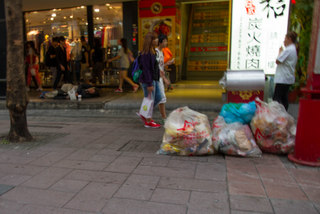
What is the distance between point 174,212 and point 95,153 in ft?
6.75

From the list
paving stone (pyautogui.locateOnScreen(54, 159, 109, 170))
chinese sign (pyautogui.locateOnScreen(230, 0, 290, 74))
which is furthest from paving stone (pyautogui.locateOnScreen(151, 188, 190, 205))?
chinese sign (pyautogui.locateOnScreen(230, 0, 290, 74))

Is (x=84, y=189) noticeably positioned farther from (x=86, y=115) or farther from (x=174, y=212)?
(x=86, y=115)

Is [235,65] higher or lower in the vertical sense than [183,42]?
lower

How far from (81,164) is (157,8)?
7453 millimetres

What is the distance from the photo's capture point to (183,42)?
11.8m

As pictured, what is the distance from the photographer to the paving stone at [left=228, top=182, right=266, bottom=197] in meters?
2.91

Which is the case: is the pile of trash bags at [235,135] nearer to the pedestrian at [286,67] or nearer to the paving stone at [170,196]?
the paving stone at [170,196]

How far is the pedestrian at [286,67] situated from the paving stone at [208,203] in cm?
352

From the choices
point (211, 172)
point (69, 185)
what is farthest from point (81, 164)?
point (211, 172)

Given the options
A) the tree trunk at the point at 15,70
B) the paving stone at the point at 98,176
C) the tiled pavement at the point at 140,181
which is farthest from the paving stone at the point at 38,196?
the tree trunk at the point at 15,70

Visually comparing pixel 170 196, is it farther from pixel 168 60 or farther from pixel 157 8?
pixel 157 8

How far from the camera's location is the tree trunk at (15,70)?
4480 mm

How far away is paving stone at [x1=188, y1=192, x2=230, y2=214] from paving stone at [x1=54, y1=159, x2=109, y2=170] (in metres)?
1.42

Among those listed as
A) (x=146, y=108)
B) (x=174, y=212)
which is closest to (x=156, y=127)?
(x=146, y=108)
